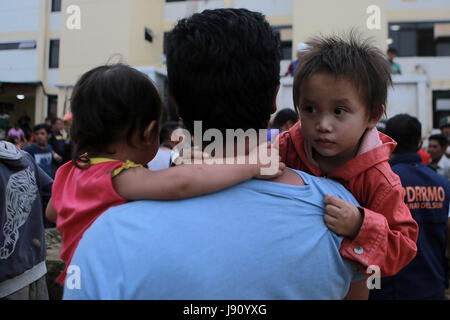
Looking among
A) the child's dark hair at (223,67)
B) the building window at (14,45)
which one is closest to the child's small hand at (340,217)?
the child's dark hair at (223,67)

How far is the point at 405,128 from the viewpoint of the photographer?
2971 mm

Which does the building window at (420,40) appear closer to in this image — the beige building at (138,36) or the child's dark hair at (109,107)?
the beige building at (138,36)

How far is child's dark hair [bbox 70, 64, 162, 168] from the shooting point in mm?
1256

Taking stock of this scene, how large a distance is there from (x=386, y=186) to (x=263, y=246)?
1.79 feet

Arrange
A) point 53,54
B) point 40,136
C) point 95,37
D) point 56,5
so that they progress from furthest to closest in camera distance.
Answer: point 40,136 → point 95,37 → point 53,54 → point 56,5

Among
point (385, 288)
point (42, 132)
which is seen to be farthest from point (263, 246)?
point (42, 132)

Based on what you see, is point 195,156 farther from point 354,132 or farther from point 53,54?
point 53,54

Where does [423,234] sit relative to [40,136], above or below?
below

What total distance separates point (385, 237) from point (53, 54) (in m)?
5.30

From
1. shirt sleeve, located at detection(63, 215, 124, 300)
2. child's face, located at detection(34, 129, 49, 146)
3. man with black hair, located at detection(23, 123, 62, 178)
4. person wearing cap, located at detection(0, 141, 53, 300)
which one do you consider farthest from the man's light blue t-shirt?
child's face, located at detection(34, 129, 49, 146)

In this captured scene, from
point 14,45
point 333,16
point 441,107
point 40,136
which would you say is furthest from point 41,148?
point 441,107

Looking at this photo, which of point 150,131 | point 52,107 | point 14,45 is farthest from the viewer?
point 52,107

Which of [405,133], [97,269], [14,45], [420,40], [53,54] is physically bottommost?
[97,269]

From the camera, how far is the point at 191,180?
0.96 meters
